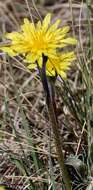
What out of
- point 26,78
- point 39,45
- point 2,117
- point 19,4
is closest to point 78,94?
point 2,117

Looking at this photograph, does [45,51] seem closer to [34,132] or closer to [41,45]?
[41,45]

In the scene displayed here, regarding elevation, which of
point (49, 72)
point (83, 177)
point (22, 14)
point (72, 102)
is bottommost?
point (83, 177)

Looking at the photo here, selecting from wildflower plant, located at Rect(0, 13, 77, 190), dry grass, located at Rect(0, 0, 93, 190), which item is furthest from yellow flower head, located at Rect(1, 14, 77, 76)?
dry grass, located at Rect(0, 0, 93, 190)

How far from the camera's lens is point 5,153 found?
1355 mm

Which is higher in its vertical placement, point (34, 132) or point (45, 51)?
point (45, 51)

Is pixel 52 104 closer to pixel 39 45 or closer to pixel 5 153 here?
pixel 39 45

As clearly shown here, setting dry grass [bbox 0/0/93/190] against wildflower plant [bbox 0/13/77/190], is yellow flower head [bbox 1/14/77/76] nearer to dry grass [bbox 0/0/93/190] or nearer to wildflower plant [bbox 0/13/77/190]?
wildflower plant [bbox 0/13/77/190]

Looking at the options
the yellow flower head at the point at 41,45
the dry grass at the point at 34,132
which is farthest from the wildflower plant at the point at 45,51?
the dry grass at the point at 34,132

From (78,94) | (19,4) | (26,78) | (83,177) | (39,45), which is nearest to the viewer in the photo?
(39,45)

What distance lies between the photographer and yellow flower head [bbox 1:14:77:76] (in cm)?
93

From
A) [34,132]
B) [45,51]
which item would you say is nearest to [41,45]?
[45,51]

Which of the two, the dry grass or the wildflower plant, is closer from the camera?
the wildflower plant

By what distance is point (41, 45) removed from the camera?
3.12ft

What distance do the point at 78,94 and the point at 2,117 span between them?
282 millimetres
